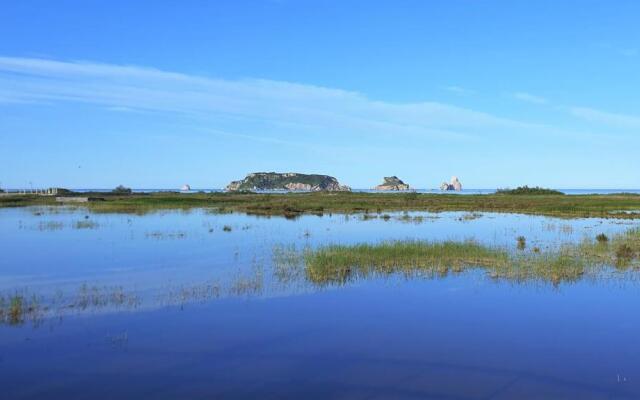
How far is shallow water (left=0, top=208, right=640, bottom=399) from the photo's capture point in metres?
10.2

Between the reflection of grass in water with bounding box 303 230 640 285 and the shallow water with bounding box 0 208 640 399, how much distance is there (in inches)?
50.9

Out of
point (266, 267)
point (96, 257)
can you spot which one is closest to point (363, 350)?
point (266, 267)

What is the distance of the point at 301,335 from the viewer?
1356 centimetres

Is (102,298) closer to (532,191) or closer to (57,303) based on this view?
(57,303)

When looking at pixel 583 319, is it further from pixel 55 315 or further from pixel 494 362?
pixel 55 315

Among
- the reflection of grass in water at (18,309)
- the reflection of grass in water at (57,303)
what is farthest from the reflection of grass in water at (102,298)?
the reflection of grass in water at (18,309)

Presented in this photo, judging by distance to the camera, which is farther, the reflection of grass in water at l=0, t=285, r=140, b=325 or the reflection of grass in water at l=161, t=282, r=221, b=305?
the reflection of grass in water at l=161, t=282, r=221, b=305

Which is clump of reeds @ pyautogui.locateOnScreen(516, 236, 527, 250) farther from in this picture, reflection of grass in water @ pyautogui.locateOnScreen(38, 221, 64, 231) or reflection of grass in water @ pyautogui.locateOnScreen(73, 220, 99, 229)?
reflection of grass in water @ pyautogui.locateOnScreen(38, 221, 64, 231)

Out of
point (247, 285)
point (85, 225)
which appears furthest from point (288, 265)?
point (85, 225)

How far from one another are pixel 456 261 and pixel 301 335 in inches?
486

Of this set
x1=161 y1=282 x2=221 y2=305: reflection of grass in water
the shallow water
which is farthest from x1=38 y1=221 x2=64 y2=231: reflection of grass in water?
x1=161 y1=282 x2=221 y2=305: reflection of grass in water

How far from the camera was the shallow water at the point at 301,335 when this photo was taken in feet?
33.6

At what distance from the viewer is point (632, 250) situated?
27.1m

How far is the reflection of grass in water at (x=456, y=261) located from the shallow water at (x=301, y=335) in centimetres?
129
